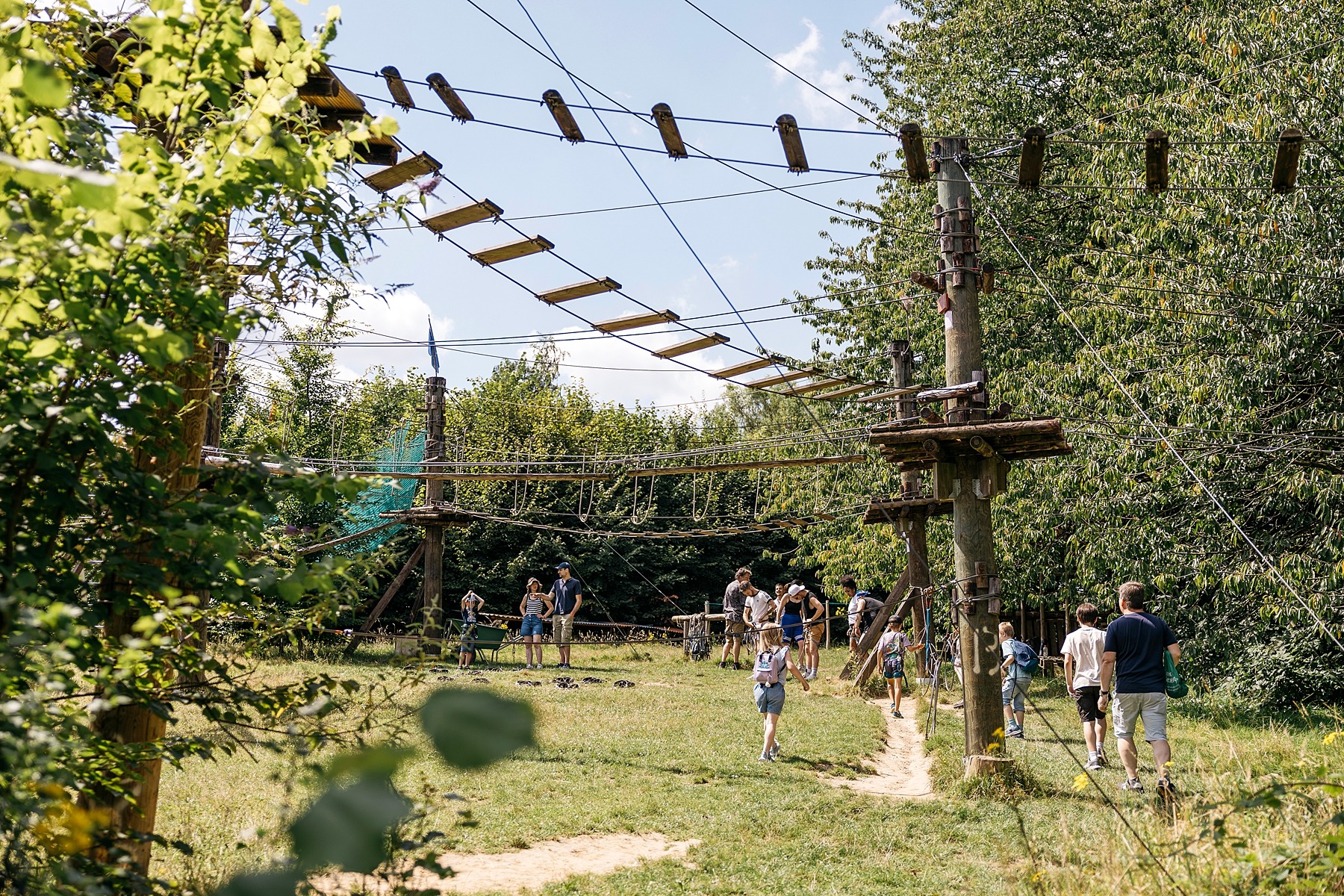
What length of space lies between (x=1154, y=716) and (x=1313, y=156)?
285 inches

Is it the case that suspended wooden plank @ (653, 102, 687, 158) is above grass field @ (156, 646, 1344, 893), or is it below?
above

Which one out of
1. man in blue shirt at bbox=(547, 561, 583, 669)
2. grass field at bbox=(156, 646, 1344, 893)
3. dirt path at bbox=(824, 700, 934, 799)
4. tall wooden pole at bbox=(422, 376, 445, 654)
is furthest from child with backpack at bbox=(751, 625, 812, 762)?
tall wooden pole at bbox=(422, 376, 445, 654)

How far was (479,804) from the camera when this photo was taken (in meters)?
8.23

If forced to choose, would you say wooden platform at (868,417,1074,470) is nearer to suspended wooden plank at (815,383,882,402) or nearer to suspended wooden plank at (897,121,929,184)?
suspended wooden plank at (897,121,929,184)

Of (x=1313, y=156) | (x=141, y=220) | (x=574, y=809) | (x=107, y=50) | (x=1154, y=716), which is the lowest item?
(x=574, y=809)

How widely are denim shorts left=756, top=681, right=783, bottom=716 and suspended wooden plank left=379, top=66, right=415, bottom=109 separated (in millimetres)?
6238

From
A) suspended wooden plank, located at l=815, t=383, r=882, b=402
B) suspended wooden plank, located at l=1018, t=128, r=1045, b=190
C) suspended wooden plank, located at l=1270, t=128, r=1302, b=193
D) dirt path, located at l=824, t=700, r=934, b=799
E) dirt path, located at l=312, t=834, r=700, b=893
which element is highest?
suspended wooden plank, located at l=1018, t=128, r=1045, b=190

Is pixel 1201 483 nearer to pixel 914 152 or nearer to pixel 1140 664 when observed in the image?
pixel 1140 664

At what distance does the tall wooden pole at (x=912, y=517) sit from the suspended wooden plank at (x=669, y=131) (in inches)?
307

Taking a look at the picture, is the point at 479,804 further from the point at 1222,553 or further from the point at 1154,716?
the point at 1222,553

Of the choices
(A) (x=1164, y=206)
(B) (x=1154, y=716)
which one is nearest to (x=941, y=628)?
(A) (x=1164, y=206)

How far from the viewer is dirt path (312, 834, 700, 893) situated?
20.9 ft

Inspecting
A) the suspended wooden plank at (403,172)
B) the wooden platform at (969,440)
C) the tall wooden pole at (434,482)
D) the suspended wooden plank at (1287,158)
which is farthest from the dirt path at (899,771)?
the tall wooden pole at (434,482)

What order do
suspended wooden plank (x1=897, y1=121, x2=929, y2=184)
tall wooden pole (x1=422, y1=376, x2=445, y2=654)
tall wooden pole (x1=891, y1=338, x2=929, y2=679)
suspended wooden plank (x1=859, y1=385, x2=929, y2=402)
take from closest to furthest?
suspended wooden plank (x1=897, y1=121, x2=929, y2=184) < suspended wooden plank (x1=859, y1=385, x2=929, y2=402) < tall wooden pole (x1=891, y1=338, x2=929, y2=679) < tall wooden pole (x1=422, y1=376, x2=445, y2=654)
